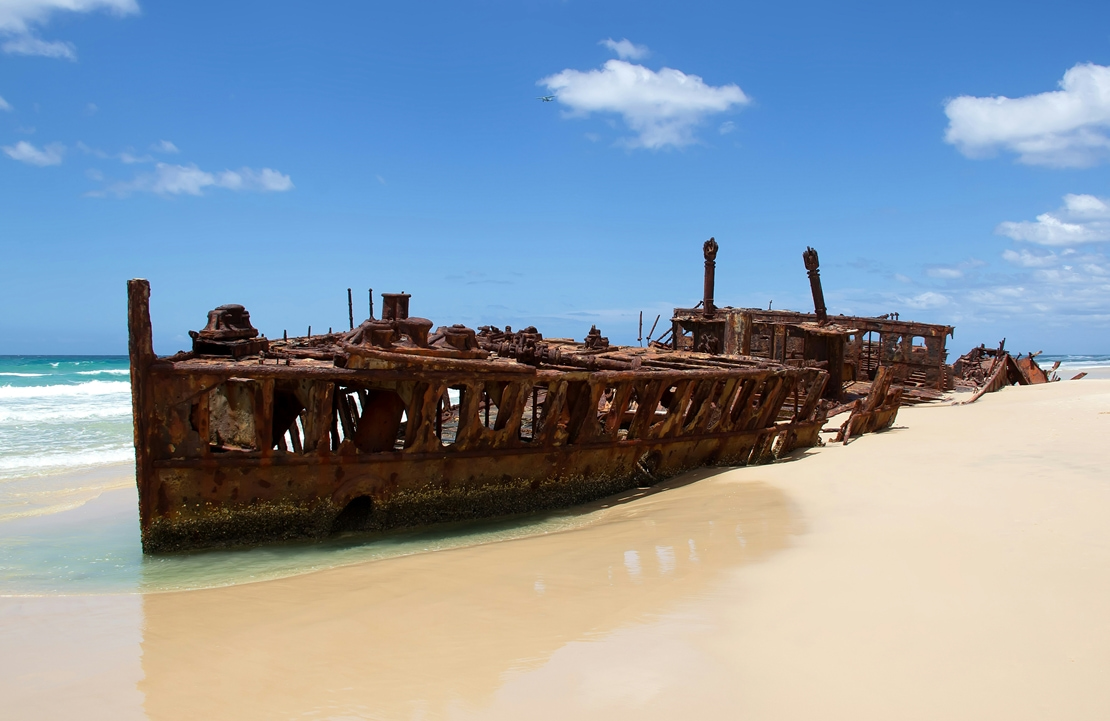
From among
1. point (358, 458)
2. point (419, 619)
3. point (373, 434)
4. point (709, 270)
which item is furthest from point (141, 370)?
point (709, 270)

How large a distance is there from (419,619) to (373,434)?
9.35 feet

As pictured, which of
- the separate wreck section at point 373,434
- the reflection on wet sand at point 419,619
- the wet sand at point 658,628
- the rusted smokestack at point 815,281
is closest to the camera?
the wet sand at point 658,628

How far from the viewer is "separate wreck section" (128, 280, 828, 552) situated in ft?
21.9

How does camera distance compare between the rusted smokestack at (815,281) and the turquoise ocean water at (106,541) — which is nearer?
the turquoise ocean water at (106,541)

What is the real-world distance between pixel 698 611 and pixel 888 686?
4.58 ft

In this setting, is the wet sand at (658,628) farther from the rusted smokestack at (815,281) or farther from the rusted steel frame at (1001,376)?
the rusted steel frame at (1001,376)

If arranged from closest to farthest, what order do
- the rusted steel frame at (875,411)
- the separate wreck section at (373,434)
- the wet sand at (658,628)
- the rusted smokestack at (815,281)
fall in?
the wet sand at (658,628)
the separate wreck section at (373,434)
the rusted steel frame at (875,411)
the rusted smokestack at (815,281)

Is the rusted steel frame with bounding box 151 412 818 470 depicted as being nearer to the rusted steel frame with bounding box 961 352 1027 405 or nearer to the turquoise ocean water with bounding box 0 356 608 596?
the turquoise ocean water with bounding box 0 356 608 596

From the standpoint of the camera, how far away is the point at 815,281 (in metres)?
22.5

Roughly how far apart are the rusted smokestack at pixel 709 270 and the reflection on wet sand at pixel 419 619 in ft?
50.2

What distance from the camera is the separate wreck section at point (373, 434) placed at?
6672 mm

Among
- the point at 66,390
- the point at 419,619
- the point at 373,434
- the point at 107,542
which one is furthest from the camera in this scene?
the point at 66,390

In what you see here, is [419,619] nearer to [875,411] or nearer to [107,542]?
[107,542]

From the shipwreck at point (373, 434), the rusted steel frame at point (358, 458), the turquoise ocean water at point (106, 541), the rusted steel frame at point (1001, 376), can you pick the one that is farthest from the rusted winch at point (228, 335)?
the rusted steel frame at point (1001, 376)
